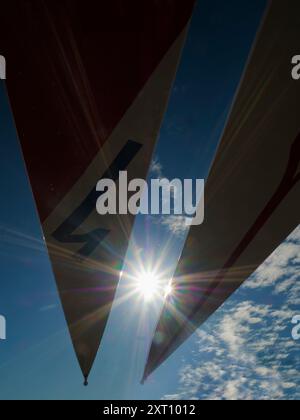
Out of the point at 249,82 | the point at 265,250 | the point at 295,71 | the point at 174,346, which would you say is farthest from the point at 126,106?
the point at 174,346

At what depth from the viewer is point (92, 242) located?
5699 millimetres

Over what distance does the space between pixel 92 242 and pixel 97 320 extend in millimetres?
1394

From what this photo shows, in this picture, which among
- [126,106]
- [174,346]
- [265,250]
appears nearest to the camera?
[126,106]

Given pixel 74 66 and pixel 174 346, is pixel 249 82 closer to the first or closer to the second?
pixel 74 66

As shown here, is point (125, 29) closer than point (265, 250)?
Yes

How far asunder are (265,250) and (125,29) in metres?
4.09

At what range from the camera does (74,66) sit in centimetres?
387

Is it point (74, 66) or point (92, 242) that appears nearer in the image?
point (74, 66)

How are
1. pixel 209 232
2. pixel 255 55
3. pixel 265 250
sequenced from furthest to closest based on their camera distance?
pixel 265 250, pixel 209 232, pixel 255 55

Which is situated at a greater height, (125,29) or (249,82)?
(125,29)

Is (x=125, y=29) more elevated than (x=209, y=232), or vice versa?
(x=125, y=29)

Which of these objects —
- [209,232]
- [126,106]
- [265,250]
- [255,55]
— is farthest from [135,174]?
[265,250]
